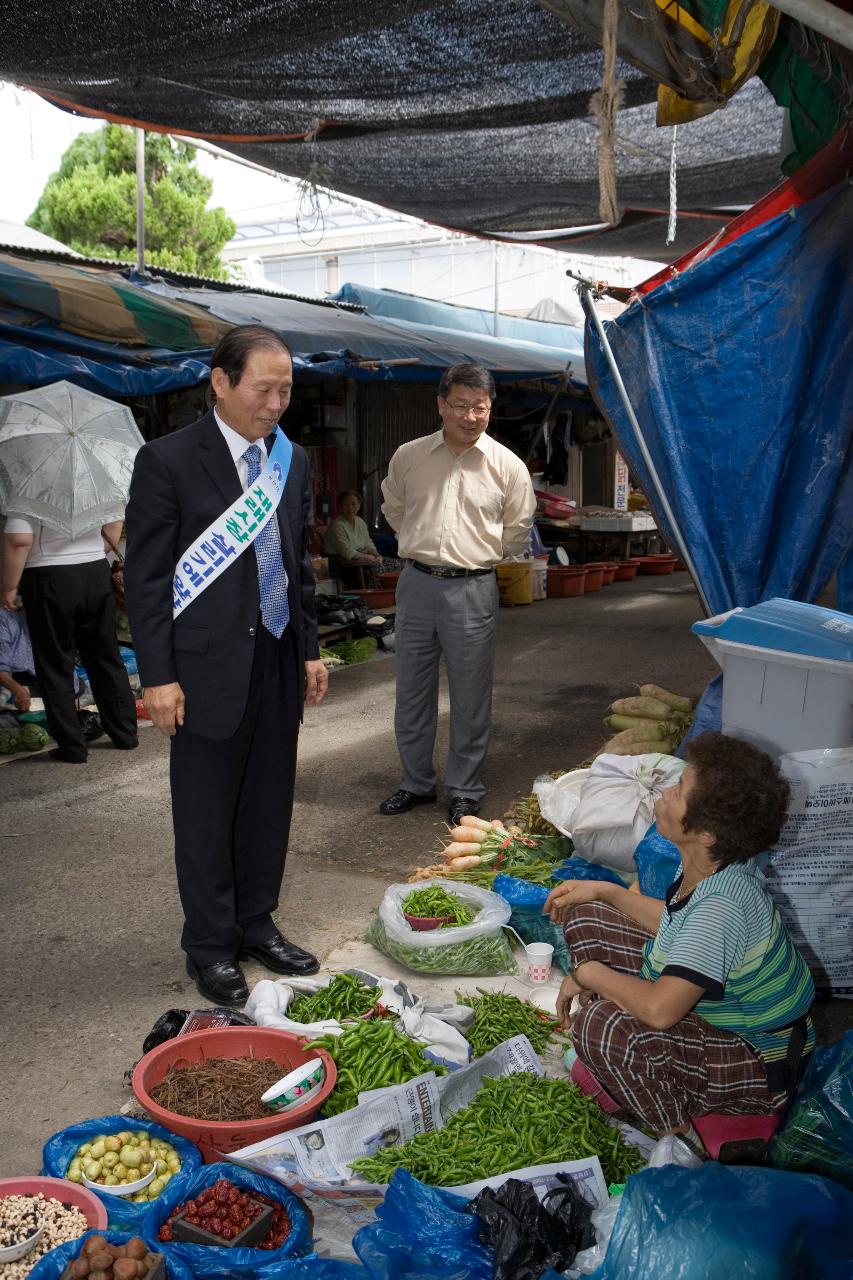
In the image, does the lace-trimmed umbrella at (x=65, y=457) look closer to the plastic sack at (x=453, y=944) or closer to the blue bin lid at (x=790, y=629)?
the plastic sack at (x=453, y=944)

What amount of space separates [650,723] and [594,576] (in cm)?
893

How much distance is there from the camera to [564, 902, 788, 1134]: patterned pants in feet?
9.44

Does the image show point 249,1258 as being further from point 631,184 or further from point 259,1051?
point 631,184

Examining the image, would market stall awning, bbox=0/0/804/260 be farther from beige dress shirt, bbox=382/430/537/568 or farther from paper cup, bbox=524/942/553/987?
paper cup, bbox=524/942/553/987

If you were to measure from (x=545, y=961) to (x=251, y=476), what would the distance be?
6.43 ft

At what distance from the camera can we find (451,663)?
5.67 m

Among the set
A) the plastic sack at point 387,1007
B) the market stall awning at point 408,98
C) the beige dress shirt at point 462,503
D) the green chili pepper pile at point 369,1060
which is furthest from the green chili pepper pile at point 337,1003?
the market stall awning at point 408,98

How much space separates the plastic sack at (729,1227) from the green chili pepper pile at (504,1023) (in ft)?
3.74

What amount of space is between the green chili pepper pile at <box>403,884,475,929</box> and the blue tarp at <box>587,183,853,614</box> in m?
1.72

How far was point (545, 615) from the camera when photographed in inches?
503

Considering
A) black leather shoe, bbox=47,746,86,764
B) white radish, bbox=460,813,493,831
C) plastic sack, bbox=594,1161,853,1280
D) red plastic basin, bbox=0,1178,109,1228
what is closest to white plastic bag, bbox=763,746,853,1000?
plastic sack, bbox=594,1161,853,1280

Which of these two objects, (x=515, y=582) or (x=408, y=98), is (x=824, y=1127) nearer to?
(x=408, y=98)

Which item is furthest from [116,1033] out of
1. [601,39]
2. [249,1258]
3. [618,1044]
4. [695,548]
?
[601,39]

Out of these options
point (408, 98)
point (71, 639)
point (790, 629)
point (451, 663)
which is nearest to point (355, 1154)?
point (790, 629)
